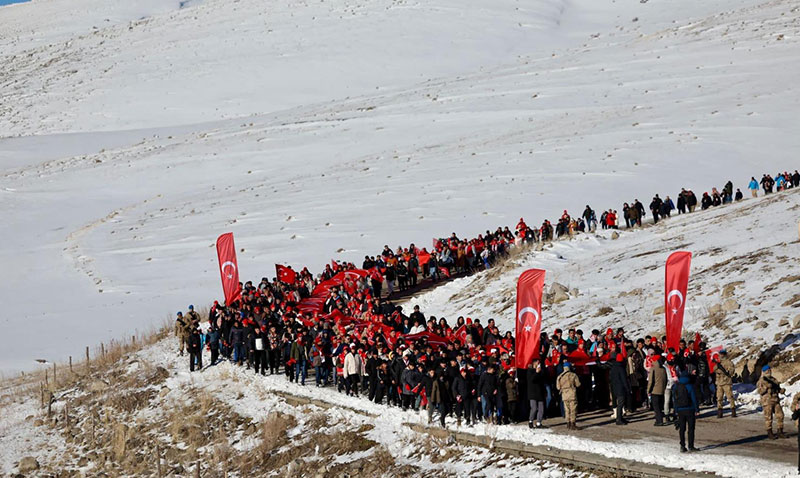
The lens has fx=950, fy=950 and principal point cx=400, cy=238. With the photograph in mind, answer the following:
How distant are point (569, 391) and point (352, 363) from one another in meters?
6.26

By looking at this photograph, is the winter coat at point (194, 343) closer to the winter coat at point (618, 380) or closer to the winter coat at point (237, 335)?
the winter coat at point (237, 335)

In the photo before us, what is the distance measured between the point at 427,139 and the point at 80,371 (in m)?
35.6

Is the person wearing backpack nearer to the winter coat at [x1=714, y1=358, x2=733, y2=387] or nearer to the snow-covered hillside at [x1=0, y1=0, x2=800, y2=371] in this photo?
the winter coat at [x1=714, y1=358, x2=733, y2=387]

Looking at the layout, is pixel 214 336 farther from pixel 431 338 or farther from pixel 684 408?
pixel 684 408

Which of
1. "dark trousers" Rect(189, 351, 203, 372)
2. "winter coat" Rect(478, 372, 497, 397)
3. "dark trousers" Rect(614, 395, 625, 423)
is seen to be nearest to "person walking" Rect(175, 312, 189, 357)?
"dark trousers" Rect(189, 351, 203, 372)

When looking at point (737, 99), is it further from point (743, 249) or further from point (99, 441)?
point (99, 441)

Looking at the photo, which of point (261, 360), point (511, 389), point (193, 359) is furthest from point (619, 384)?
point (193, 359)

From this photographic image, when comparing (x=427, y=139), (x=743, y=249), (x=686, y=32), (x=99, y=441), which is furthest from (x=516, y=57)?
(x=99, y=441)

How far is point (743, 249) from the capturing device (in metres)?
26.0

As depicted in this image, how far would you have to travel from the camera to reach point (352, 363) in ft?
68.9

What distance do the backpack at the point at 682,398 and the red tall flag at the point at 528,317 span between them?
3164mm

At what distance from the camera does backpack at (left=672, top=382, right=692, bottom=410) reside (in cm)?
1393

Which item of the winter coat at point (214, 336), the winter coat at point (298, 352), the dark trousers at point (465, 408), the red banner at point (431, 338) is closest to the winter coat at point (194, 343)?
the winter coat at point (214, 336)

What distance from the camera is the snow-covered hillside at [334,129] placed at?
4319 cm
